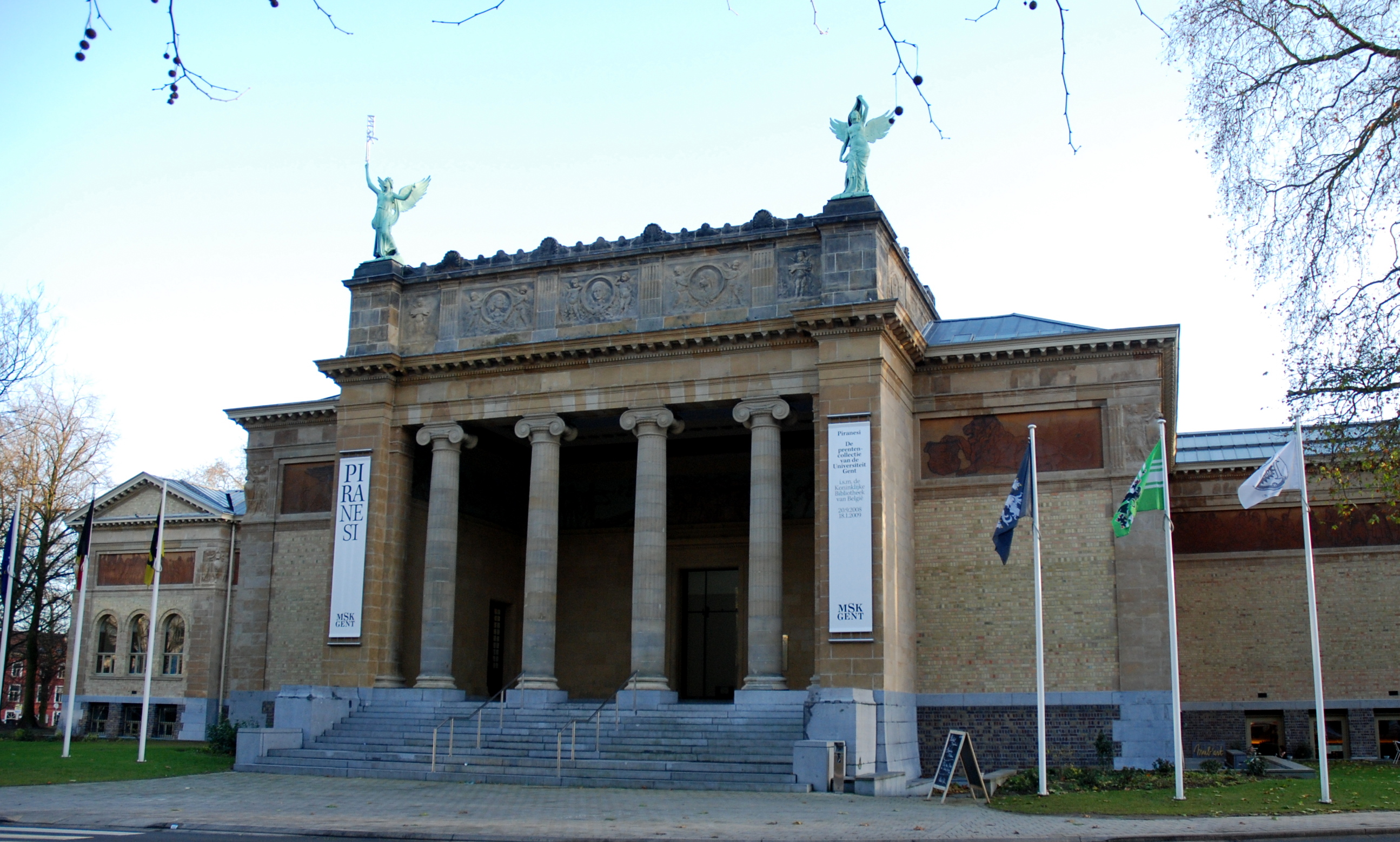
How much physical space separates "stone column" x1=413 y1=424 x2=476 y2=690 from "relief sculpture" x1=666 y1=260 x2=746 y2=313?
22.4ft

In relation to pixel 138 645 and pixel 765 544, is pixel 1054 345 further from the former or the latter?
pixel 138 645

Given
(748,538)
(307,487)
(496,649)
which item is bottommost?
(496,649)

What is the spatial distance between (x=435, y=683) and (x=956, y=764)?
550 inches

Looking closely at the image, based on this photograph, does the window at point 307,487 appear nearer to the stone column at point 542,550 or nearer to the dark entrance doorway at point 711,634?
the stone column at point 542,550

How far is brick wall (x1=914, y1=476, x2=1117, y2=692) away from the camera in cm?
2792

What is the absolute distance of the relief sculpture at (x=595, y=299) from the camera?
1190 inches

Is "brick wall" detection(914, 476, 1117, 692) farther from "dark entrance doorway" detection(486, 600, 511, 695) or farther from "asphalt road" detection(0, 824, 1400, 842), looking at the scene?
"dark entrance doorway" detection(486, 600, 511, 695)

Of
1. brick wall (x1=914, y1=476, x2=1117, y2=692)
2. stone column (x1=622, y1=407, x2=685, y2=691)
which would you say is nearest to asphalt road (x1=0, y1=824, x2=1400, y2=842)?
brick wall (x1=914, y1=476, x2=1117, y2=692)

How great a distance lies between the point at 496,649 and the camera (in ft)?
122

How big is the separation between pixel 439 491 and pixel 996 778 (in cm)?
1554

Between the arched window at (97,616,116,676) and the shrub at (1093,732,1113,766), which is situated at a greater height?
the arched window at (97,616,116,676)

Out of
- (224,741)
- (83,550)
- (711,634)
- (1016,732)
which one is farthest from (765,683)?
(83,550)

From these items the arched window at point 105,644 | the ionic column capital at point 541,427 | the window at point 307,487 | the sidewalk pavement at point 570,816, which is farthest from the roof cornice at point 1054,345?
the arched window at point 105,644

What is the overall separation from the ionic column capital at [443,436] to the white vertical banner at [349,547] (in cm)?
163
